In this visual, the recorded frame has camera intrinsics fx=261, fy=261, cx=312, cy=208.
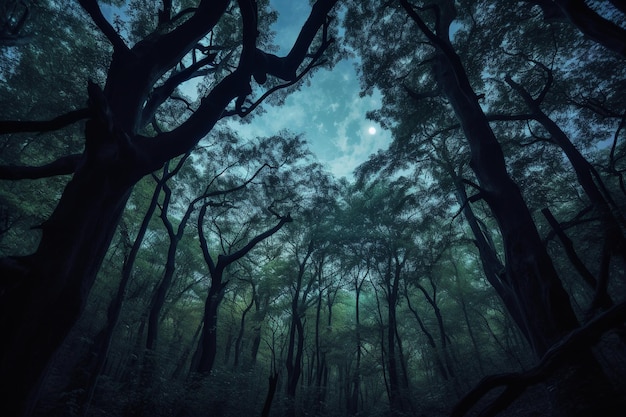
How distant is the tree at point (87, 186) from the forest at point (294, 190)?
0.02 meters

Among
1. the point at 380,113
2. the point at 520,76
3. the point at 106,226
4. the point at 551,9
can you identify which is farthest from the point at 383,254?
the point at 106,226

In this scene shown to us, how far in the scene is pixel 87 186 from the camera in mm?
2246

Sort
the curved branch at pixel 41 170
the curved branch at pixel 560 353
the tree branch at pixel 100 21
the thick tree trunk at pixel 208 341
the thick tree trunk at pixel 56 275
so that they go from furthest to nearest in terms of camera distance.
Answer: the thick tree trunk at pixel 208 341
the tree branch at pixel 100 21
the curved branch at pixel 41 170
the thick tree trunk at pixel 56 275
the curved branch at pixel 560 353

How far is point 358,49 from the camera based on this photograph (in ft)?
30.7

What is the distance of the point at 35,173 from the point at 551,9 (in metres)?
7.36

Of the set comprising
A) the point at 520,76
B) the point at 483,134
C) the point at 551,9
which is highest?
the point at 520,76

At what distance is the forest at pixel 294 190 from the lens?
6.93 ft

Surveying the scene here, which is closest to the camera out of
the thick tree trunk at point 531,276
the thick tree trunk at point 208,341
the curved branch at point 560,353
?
the curved branch at point 560,353

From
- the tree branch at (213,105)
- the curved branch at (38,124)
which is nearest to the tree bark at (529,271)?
the tree branch at (213,105)

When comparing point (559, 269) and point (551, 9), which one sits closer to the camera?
point (551, 9)

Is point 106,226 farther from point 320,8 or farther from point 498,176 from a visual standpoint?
point 498,176

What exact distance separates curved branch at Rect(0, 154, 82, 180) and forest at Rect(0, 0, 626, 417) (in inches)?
0.8

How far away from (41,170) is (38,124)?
1.70 feet

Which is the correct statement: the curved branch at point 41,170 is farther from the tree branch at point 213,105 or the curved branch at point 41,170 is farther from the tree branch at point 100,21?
the tree branch at point 100,21
